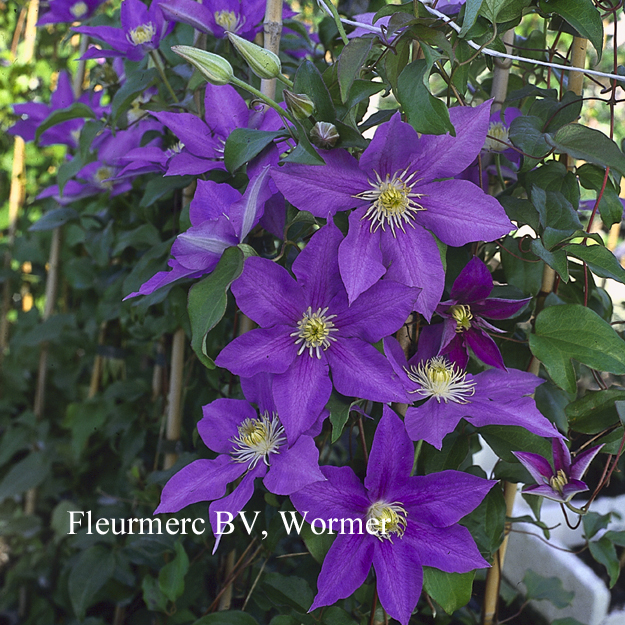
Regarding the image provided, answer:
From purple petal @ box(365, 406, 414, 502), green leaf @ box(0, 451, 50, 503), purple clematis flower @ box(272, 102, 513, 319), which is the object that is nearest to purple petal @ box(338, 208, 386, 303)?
purple clematis flower @ box(272, 102, 513, 319)

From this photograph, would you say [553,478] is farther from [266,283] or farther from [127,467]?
[127,467]

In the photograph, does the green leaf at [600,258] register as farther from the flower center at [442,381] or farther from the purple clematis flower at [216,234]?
the purple clematis flower at [216,234]

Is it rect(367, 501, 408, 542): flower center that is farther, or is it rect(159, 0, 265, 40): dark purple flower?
rect(159, 0, 265, 40): dark purple flower

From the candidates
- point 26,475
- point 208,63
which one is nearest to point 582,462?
point 208,63

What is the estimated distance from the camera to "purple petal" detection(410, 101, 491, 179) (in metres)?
0.45

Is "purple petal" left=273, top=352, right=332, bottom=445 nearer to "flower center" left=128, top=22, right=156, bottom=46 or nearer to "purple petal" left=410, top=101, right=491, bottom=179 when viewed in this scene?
"purple petal" left=410, top=101, right=491, bottom=179

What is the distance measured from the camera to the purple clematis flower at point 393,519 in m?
0.49

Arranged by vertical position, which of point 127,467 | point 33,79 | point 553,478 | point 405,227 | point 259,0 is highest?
point 259,0

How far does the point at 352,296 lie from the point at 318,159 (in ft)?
0.34

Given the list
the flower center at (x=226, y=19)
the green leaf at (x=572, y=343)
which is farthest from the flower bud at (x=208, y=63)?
the green leaf at (x=572, y=343)

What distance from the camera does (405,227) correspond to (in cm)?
47

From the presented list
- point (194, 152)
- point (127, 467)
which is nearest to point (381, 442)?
point (194, 152)

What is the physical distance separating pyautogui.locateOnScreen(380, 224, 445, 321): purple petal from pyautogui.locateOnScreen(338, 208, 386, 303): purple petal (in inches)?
0.4

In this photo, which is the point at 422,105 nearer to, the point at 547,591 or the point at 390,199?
the point at 390,199
